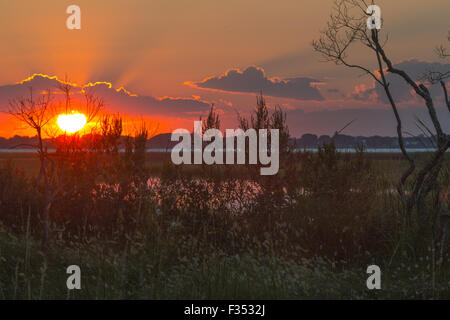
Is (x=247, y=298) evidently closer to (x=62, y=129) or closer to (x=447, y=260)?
(x=447, y=260)

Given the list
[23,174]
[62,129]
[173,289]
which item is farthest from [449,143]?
[23,174]

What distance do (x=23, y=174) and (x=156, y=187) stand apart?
500 cm

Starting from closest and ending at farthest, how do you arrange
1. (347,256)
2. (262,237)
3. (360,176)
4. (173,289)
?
(173,289) < (347,256) < (262,237) < (360,176)

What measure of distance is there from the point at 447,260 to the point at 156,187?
23.3ft

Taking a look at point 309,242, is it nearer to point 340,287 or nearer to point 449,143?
point 340,287

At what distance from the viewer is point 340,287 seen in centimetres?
705

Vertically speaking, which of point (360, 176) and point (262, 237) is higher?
point (360, 176)
